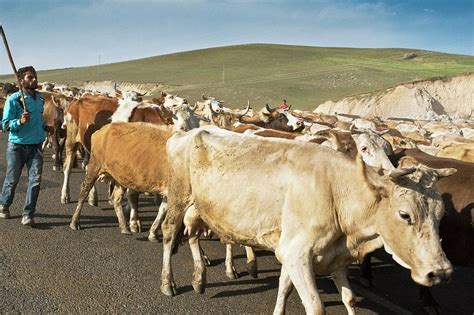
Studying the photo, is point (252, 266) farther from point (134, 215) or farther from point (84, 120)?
point (84, 120)

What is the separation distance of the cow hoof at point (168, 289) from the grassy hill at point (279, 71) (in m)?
46.9

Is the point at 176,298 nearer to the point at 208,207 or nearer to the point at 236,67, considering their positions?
the point at 208,207

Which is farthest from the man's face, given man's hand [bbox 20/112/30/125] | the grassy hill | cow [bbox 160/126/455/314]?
the grassy hill

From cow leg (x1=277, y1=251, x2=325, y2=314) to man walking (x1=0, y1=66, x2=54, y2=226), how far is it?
16.0ft

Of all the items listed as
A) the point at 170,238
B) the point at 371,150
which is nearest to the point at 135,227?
the point at 170,238

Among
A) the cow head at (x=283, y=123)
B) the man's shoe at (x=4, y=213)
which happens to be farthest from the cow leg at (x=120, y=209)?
the cow head at (x=283, y=123)

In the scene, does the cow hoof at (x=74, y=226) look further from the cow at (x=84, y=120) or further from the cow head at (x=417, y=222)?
the cow head at (x=417, y=222)

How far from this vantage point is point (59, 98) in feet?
49.4

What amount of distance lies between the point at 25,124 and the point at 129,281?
3209 millimetres

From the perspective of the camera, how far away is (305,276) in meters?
4.14

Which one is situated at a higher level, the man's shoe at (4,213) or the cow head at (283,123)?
the cow head at (283,123)

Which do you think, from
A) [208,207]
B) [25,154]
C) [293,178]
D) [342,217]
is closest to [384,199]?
[342,217]

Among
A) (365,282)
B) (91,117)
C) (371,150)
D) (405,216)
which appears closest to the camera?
(405,216)

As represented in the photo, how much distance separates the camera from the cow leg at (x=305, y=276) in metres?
4.11
